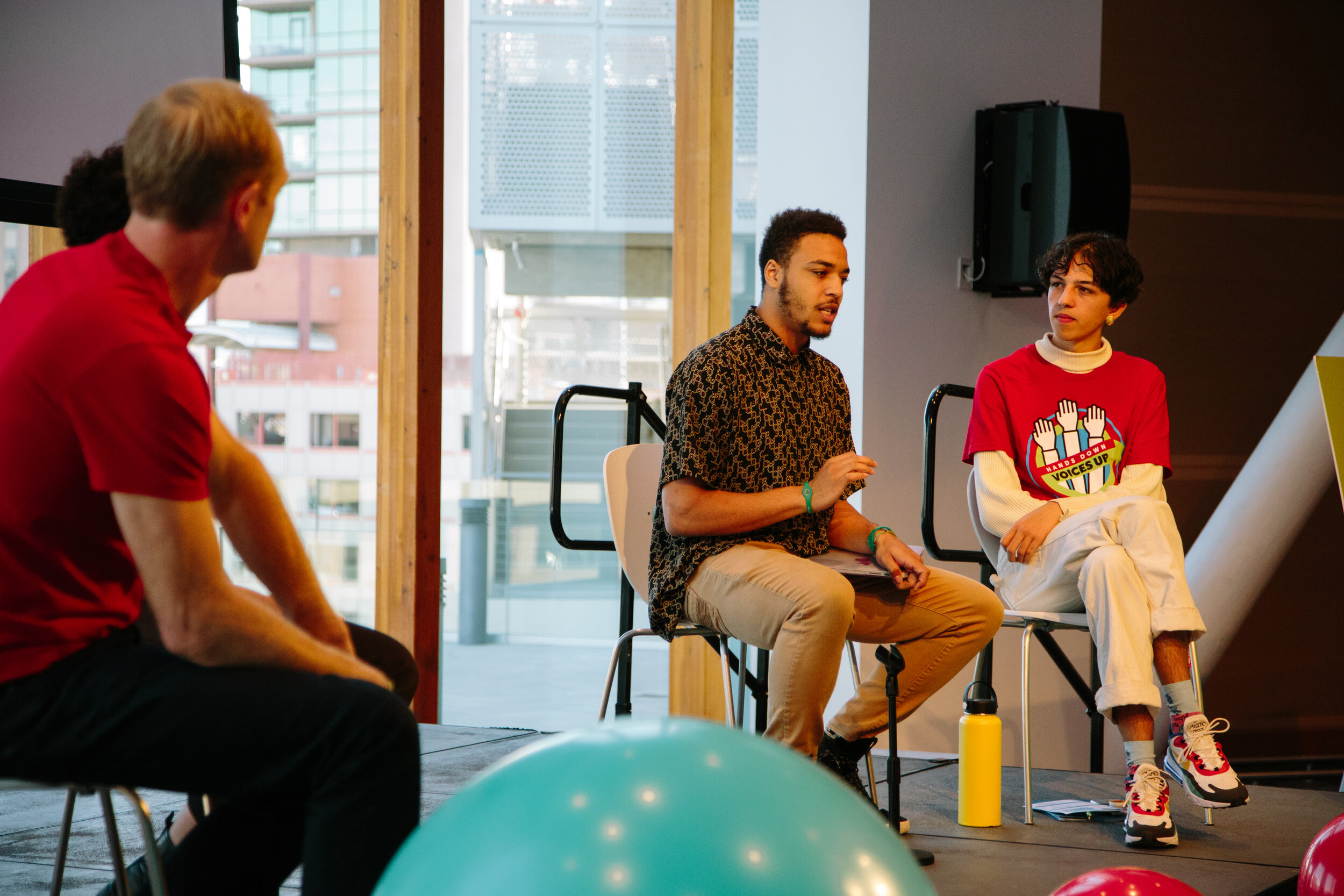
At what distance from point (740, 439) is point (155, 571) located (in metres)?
1.41

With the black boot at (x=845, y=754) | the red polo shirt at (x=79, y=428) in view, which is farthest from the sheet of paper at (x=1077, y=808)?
the red polo shirt at (x=79, y=428)

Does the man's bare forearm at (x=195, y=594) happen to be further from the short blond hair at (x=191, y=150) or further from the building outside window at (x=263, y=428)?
the building outside window at (x=263, y=428)

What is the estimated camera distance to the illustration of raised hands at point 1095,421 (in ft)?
9.12

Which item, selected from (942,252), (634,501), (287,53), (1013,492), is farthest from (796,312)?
(287,53)

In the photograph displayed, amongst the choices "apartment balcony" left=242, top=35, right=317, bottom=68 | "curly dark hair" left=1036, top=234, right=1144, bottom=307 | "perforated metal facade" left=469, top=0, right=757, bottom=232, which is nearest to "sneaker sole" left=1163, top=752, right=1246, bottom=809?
"curly dark hair" left=1036, top=234, right=1144, bottom=307

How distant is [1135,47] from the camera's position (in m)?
3.77

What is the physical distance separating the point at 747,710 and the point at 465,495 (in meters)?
1.26

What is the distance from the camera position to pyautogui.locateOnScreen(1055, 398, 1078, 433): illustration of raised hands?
9.12ft

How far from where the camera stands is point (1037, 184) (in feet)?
11.3

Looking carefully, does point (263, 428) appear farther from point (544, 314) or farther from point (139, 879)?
point (139, 879)

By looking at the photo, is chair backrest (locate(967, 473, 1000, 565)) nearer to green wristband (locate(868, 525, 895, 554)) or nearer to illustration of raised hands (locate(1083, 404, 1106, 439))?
illustration of raised hands (locate(1083, 404, 1106, 439))

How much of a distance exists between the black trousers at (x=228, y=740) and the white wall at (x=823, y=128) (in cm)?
259

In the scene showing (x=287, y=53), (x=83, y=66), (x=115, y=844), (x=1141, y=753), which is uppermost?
(x=287, y=53)

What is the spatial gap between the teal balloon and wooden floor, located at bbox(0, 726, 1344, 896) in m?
1.23
